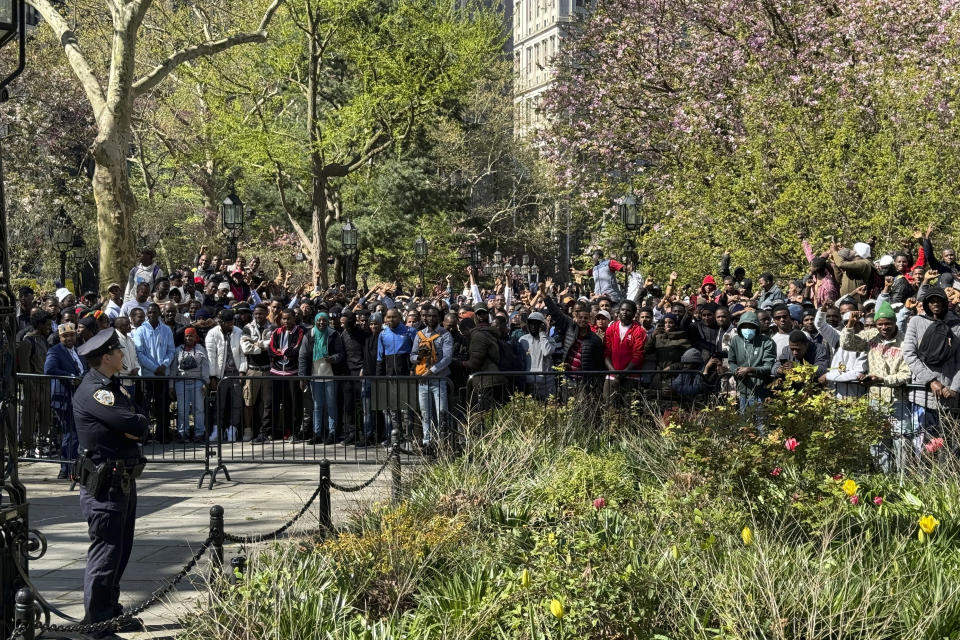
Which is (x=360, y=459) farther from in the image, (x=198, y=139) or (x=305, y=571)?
(x=198, y=139)

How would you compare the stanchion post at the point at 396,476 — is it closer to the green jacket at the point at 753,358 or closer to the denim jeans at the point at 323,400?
the green jacket at the point at 753,358

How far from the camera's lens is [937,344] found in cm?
1107

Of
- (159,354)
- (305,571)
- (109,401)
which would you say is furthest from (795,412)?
(159,354)

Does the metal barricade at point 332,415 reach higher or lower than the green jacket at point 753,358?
lower

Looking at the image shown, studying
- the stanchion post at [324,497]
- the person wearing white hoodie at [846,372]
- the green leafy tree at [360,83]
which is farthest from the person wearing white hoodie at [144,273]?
the green leafy tree at [360,83]

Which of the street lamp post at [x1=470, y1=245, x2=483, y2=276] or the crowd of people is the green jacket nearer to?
the crowd of people

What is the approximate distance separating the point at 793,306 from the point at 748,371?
138 inches

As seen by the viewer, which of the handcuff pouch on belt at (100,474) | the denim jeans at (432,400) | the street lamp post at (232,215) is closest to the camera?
the handcuff pouch on belt at (100,474)

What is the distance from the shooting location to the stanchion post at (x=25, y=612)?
5668 millimetres

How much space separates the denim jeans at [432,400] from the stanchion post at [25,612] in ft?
25.9

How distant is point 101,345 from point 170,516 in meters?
4.07

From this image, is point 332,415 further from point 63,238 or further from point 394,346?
point 63,238

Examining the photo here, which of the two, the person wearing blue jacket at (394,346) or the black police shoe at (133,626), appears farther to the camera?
the person wearing blue jacket at (394,346)

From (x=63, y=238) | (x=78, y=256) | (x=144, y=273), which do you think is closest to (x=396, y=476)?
(x=144, y=273)
